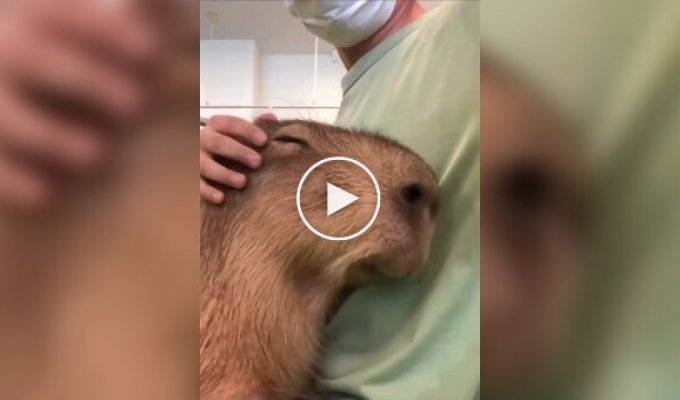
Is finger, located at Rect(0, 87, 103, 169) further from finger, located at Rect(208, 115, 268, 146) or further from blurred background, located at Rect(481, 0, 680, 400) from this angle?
blurred background, located at Rect(481, 0, 680, 400)

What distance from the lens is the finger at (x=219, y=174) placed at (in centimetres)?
47

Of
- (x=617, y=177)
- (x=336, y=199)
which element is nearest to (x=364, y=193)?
(x=336, y=199)

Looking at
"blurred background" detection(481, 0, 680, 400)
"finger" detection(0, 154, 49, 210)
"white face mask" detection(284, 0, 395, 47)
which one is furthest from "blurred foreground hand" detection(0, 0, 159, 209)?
"blurred background" detection(481, 0, 680, 400)

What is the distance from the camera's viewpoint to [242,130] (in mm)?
470

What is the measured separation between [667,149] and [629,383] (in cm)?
16

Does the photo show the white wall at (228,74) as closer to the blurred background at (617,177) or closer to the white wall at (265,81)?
the white wall at (265,81)

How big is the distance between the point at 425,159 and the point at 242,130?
11 cm

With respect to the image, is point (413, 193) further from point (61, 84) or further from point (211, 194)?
point (61, 84)

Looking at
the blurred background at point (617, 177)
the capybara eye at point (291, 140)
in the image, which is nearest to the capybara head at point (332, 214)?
the capybara eye at point (291, 140)

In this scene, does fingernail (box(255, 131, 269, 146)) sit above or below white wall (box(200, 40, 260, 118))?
below

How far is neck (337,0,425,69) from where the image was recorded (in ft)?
1.54

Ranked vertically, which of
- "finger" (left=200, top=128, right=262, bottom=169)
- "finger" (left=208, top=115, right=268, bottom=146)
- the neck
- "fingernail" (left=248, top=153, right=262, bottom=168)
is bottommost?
"fingernail" (left=248, top=153, right=262, bottom=168)

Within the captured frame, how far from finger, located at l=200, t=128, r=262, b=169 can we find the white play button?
0.05 m

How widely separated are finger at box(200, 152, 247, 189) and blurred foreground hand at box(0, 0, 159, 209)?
60 millimetres
